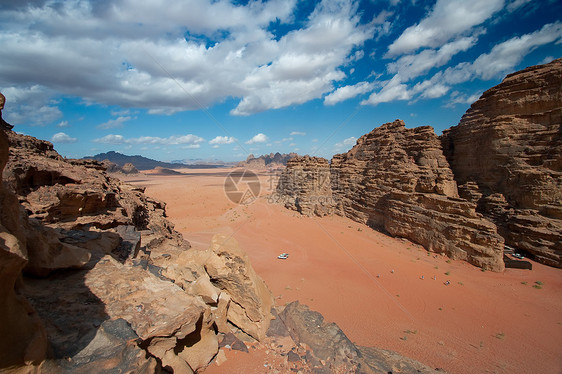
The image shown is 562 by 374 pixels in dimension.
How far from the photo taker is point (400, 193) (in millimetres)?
13211

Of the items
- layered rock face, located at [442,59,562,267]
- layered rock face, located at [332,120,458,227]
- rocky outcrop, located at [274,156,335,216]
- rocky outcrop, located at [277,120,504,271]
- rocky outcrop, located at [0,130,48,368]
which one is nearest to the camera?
rocky outcrop, located at [0,130,48,368]

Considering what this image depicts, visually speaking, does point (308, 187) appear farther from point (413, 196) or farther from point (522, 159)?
point (522, 159)

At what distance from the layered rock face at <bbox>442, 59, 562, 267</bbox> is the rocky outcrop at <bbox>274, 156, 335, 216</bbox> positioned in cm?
909

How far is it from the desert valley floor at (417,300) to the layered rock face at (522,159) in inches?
75.4

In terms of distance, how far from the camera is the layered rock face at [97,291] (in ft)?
6.50

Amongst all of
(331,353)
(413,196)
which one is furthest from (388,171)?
(331,353)

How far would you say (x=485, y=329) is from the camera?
636 centimetres

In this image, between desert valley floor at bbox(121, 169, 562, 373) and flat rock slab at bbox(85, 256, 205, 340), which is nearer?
flat rock slab at bbox(85, 256, 205, 340)

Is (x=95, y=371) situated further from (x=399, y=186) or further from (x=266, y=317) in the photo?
(x=399, y=186)

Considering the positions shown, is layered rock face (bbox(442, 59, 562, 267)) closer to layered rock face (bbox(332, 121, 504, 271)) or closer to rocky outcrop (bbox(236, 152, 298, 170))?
layered rock face (bbox(332, 121, 504, 271))

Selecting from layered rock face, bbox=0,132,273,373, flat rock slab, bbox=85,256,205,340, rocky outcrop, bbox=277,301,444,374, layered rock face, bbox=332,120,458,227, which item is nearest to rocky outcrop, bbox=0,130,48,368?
layered rock face, bbox=0,132,273,373

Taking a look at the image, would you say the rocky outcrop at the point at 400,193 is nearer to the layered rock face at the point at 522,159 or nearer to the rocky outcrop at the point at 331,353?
the layered rock face at the point at 522,159

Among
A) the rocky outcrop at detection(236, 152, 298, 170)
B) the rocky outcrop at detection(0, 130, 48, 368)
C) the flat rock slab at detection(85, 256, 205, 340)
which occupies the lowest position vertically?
the flat rock slab at detection(85, 256, 205, 340)

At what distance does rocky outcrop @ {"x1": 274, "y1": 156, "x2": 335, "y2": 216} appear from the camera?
60.4 ft
